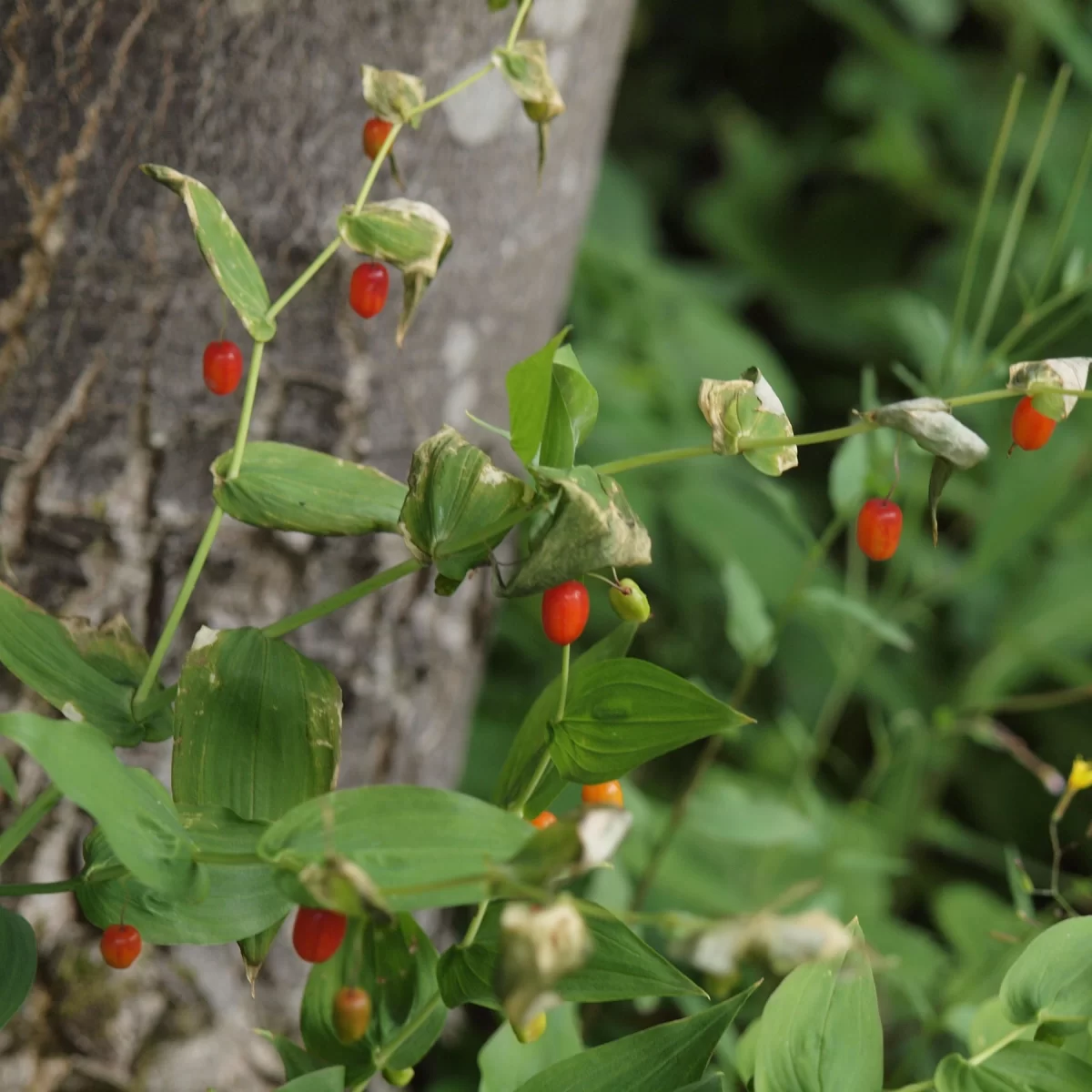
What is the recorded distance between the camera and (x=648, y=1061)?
515 mm

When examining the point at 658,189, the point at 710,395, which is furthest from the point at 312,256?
the point at 658,189

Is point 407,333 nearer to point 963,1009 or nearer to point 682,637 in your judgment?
point 963,1009

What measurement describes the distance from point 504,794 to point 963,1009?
0.46 metres

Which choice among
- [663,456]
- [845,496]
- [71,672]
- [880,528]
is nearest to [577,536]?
[663,456]

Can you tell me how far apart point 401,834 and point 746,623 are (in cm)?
51

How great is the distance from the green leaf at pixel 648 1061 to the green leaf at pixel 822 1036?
0.03 m

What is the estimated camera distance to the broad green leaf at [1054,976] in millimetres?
516

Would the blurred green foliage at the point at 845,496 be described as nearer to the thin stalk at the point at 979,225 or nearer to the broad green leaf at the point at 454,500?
the thin stalk at the point at 979,225

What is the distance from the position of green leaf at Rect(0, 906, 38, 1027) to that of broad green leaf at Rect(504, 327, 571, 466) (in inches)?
12.1

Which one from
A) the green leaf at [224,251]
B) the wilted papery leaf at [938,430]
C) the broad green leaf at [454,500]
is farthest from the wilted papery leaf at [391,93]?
the wilted papery leaf at [938,430]

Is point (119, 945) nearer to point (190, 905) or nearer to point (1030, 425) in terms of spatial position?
point (190, 905)

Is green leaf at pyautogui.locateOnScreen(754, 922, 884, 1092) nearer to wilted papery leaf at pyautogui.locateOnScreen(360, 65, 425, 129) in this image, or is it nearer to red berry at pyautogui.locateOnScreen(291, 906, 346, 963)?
red berry at pyautogui.locateOnScreen(291, 906, 346, 963)

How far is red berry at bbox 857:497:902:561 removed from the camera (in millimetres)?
514

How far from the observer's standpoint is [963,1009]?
2.70ft
